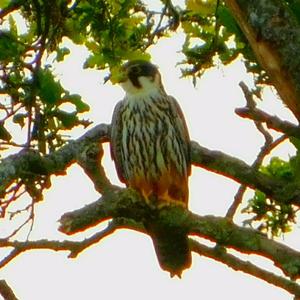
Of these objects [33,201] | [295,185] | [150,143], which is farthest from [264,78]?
[150,143]

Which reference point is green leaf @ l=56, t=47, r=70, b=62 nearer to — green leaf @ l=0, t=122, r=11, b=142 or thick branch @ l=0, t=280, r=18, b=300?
green leaf @ l=0, t=122, r=11, b=142

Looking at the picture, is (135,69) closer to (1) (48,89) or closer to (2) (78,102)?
(2) (78,102)

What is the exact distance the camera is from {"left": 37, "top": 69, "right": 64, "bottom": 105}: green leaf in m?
5.47

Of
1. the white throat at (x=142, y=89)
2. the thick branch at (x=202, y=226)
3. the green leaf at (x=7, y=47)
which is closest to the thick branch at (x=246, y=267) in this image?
the thick branch at (x=202, y=226)

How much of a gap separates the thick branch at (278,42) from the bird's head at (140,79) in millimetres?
3196

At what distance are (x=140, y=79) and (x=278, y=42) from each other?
11.6 feet

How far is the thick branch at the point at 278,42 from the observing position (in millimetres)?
4305

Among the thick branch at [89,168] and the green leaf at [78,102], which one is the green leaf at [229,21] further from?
the green leaf at [78,102]

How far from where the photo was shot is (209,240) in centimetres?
485

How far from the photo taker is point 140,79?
785cm

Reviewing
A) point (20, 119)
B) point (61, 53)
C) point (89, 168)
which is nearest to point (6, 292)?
point (89, 168)

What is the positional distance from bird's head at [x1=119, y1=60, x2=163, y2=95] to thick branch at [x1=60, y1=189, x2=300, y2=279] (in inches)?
111

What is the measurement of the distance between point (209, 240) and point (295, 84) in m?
1.00

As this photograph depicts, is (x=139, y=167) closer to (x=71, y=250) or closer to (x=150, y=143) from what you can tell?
(x=150, y=143)
